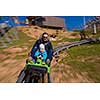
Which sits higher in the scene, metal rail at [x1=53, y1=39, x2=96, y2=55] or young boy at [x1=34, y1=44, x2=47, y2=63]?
metal rail at [x1=53, y1=39, x2=96, y2=55]

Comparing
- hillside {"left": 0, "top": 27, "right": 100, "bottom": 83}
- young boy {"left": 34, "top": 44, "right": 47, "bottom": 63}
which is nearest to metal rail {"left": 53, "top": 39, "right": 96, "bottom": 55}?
hillside {"left": 0, "top": 27, "right": 100, "bottom": 83}

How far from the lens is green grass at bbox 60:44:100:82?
4.04 metres

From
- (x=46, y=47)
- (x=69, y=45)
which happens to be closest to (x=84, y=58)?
(x=69, y=45)

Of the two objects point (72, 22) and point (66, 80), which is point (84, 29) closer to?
point (72, 22)

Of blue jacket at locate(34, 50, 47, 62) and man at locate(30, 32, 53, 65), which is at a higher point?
man at locate(30, 32, 53, 65)

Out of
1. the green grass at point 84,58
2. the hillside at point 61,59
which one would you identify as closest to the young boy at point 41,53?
the hillside at point 61,59

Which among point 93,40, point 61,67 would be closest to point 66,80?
point 61,67

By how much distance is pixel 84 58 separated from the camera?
4.06 meters

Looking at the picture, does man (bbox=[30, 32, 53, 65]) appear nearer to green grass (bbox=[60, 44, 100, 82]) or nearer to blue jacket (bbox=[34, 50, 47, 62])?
blue jacket (bbox=[34, 50, 47, 62])

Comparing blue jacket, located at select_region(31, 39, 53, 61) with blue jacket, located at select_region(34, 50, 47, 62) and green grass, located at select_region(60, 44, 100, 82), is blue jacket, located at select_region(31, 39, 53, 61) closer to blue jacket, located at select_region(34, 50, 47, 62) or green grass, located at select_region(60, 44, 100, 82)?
blue jacket, located at select_region(34, 50, 47, 62)

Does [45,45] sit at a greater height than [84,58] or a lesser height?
greater

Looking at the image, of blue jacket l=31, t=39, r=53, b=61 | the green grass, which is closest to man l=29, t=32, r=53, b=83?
blue jacket l=31, t=39, r=53, b=61

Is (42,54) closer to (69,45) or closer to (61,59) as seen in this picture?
(61,59)
